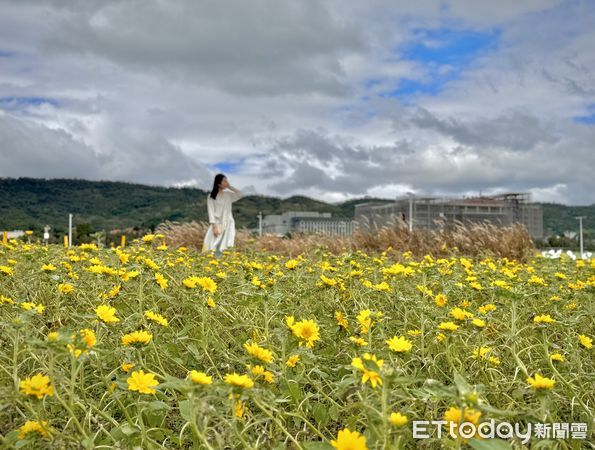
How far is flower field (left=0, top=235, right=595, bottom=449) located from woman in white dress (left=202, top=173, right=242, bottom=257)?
5111 millimetres

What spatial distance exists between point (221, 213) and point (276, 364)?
302 inches

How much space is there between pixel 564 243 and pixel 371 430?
52141mm

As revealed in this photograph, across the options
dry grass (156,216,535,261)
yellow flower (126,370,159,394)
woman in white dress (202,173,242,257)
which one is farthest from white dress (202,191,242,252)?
yellow flower (126,370,159,394)

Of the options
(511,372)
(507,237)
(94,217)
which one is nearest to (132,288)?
(511,372)

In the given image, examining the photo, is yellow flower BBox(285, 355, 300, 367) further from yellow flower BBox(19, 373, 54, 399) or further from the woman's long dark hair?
the woman's long dark hair

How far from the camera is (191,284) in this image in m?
2.30

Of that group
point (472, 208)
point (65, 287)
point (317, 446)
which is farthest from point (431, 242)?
point (472, 208)

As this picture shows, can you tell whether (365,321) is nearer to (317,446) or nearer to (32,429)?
(317,446)

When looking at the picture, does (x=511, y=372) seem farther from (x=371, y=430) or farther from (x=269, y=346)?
(x=371, y=430)

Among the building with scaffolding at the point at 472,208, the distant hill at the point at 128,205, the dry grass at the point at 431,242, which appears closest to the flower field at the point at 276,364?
the dry grass at the point at 431,242

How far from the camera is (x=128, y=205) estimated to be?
73.1 m

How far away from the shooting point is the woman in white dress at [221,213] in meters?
9.39

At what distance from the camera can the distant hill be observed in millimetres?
65500

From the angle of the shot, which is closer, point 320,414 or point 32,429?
point 32,429
